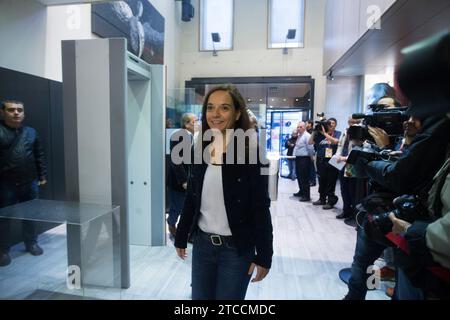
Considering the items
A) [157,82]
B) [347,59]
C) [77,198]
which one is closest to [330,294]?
[77,198]

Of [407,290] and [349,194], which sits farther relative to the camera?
[349,194]

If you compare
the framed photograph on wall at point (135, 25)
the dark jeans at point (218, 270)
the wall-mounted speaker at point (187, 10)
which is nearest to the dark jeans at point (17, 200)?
the dark jeans at point (218, 270)

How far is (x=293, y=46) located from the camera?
25.8 feet

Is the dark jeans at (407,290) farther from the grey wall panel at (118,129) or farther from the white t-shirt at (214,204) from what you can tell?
the grey wall panel at (118,129)

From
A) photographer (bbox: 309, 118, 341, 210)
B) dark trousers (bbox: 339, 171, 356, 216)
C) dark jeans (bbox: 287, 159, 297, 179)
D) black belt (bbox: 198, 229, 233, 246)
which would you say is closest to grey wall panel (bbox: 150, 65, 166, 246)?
black belt (bbox: 198, 229, 233, 246)

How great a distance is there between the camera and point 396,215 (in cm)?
125

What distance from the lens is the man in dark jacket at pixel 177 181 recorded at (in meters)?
2.71

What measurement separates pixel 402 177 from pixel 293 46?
7.48m

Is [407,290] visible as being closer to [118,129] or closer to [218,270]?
[218,270]

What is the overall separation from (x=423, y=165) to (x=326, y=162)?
135 inches

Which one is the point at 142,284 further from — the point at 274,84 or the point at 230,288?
the point at 274,84

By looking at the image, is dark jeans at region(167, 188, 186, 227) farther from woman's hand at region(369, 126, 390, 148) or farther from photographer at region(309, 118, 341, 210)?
photographer at region(309, 118, 341, 210)

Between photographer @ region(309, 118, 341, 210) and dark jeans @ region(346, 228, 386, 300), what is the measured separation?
9.53 feet

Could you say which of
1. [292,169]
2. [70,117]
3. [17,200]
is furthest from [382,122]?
[292,169]
